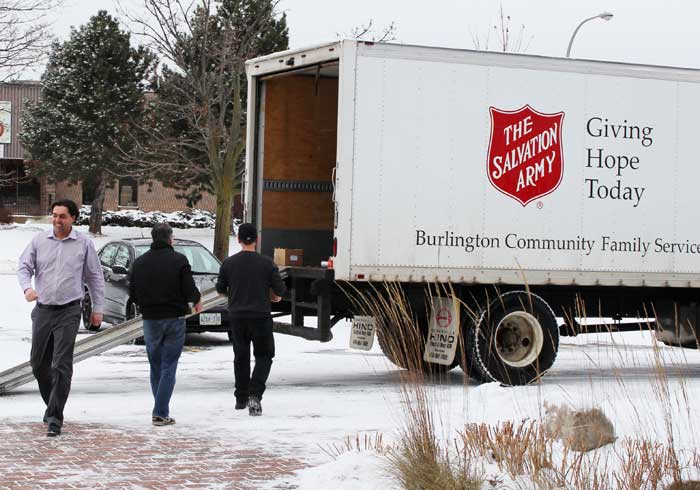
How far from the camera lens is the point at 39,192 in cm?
6025

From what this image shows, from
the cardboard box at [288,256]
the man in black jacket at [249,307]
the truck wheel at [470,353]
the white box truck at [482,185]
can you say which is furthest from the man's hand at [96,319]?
the truck wheel at [470,353]

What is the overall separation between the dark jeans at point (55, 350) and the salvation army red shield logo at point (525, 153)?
4.94 metres

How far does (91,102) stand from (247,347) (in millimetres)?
36632

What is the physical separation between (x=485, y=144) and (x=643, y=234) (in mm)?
2156

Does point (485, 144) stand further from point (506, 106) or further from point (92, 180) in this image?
point (92, 180)

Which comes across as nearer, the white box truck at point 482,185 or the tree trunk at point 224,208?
the white box truck at point 482,185

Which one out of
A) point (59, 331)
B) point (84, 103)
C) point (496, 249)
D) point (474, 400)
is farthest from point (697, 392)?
point (84, 103)

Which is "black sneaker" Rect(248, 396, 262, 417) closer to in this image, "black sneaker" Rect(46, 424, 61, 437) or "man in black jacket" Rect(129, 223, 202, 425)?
"man in black jacket" Rect(129, 223, 202, 425)

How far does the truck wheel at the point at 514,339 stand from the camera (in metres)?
12.7

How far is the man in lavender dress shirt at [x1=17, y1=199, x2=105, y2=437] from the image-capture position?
31.7 feet

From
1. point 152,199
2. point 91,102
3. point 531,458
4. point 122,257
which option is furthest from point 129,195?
point 531,458

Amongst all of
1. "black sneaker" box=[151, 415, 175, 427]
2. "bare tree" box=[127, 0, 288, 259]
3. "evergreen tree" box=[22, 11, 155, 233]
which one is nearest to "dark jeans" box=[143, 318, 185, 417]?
"black sneaker" box=[151, 415, 175, 427]

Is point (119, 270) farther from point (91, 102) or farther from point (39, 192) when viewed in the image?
point (39, 192)

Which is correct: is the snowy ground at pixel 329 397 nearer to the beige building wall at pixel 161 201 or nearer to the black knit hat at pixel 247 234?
the black knit hat at pixel 247 234
